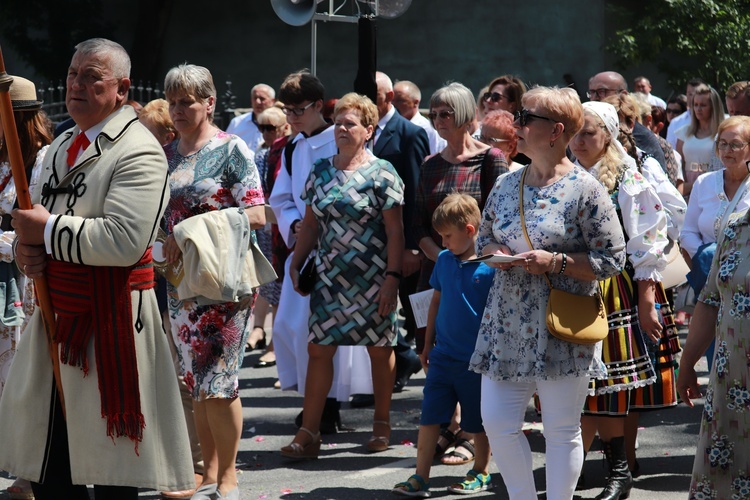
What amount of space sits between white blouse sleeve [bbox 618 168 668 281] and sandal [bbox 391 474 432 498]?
1.48 metres

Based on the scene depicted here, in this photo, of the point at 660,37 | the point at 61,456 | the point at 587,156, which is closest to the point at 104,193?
the point at 61,456

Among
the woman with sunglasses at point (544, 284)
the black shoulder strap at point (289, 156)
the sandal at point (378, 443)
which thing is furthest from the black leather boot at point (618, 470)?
the black shoulder strap at point (289, 156)

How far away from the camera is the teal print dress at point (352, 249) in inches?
254

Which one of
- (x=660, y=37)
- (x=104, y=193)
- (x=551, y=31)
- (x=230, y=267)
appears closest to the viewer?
(x=104, y=193)

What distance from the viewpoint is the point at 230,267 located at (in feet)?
17.5

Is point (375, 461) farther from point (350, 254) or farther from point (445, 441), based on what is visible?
Result: point (350, 254)

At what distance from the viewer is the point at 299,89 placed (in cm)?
705

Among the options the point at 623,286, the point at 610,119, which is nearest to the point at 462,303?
the point at 623,286

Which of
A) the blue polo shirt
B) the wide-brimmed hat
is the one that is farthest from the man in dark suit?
the wide-brimmed hat

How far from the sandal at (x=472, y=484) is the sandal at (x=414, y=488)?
0.15 meters

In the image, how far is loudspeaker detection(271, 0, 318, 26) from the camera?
353 inches

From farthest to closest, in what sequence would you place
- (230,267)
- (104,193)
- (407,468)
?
(407,468), (230,267), (104,193)

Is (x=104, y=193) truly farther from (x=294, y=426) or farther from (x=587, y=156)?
(x=294, y=426)

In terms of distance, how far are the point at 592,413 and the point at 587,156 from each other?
127cm
